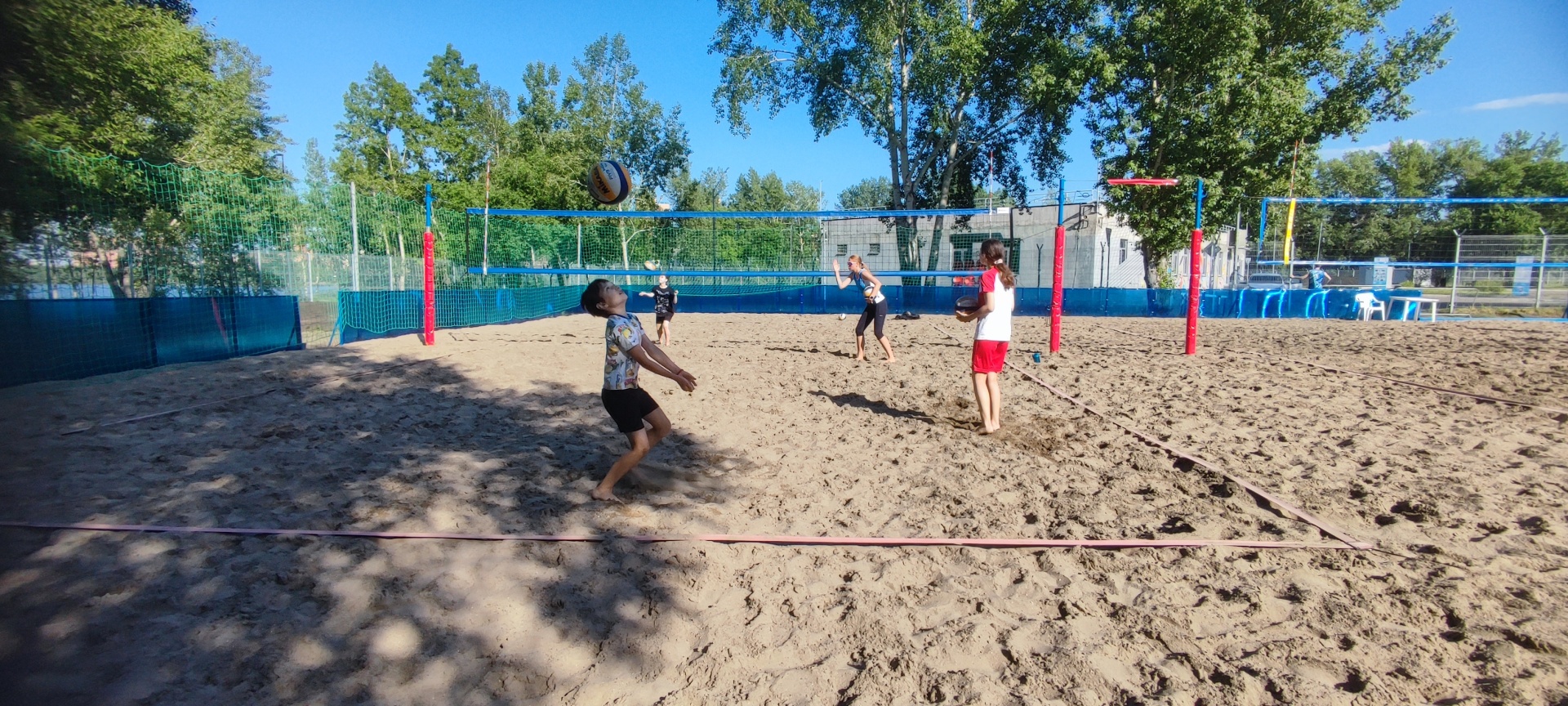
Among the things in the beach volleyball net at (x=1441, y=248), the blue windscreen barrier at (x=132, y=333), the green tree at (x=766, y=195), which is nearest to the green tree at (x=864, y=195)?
the green tree at (x=766, y=195)

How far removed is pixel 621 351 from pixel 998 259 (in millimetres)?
2981

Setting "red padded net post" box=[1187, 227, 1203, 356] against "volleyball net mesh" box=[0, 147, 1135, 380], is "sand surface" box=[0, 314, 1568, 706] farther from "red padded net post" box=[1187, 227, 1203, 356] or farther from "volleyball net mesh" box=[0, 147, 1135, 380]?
"red padded net post" box=[1187, 227, 1203, 356]

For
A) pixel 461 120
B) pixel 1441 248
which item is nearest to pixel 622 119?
pixel 461 120

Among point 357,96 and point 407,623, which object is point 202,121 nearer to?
point 357,96

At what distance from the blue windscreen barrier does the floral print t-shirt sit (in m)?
5.70

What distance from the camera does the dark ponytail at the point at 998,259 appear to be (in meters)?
5.52

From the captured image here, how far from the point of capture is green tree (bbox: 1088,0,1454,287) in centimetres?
1936

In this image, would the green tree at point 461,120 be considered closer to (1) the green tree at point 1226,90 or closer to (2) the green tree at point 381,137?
(2) the green tree at point 381,137

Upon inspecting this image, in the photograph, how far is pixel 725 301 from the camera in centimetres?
2109

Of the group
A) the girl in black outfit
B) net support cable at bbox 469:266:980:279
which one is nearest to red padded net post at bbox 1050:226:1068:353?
net support cable at bbox 469:266:980:279

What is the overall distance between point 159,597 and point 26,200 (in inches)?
87.6

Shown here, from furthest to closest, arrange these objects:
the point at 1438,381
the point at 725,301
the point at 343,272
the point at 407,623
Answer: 1. the point at 725,301
2. the point at 343,272
3. the point at 1438,381
4. the point at 407,623

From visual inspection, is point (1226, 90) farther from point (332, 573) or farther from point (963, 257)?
point (332, 573)

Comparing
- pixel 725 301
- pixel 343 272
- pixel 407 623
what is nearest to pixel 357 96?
pixel 725 301
